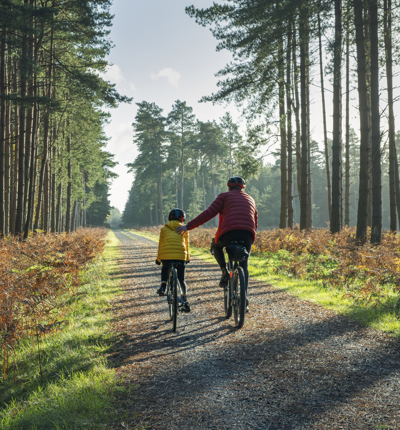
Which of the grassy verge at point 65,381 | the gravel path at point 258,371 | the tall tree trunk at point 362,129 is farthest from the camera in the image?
the tall tree trunk at point 362,129

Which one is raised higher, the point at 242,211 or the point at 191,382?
the point at 242,211

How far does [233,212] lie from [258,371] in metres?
2.47

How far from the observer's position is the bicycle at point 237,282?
17.3ft

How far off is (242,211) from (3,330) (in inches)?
157

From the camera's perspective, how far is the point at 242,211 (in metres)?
5.48

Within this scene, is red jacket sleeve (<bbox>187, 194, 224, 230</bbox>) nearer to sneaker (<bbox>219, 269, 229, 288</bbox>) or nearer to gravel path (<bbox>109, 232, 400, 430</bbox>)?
sneaker (<bbox>219, 269, 229, 288</bbox>)

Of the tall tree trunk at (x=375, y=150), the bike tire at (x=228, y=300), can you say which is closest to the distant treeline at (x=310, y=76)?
the tall tree trunk at (x=375, y=150)

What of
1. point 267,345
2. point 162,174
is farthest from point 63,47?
point 162,174

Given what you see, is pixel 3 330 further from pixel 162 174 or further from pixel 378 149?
pixel 162 174

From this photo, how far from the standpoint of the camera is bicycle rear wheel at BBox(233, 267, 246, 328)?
5.29m

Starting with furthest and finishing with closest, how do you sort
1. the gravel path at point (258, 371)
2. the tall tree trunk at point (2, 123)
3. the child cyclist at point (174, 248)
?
the tall tree trunk at point (2, 123), the child cyclist at point (174, 248), the gravel path at point (258, 371)

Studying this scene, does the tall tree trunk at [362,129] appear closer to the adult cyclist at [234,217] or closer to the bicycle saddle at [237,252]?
the adult cyclist at [234,217]

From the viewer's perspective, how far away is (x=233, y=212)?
5477mm

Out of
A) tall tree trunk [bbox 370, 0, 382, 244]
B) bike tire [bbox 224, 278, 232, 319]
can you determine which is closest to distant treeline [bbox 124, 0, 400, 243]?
tall tree trunk [bbox 370, 0, 382, 244]
